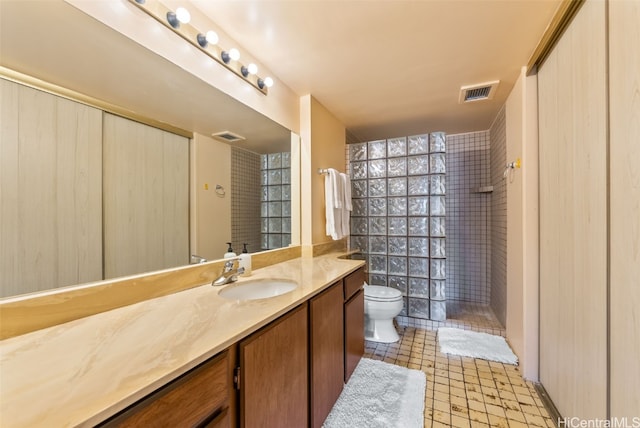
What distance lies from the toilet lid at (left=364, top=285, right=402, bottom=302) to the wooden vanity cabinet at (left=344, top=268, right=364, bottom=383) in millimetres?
415

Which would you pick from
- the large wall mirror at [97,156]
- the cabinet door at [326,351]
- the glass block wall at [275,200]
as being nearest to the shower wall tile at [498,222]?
the cabinet door at [326,351]

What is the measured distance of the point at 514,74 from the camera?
1812 millimetres

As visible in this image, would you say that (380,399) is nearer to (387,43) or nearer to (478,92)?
(387,43)

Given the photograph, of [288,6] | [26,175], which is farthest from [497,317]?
[26,175]

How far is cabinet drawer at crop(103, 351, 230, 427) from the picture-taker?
505 mm

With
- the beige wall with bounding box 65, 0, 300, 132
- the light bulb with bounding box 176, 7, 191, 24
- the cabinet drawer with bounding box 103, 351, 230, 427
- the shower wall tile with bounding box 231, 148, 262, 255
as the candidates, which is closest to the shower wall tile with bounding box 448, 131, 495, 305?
the beige wall with bounding box 65, 0, 300, 132

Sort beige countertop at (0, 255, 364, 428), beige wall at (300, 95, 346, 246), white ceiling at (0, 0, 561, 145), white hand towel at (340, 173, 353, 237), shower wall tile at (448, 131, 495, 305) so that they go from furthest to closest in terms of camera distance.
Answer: shower wall tile at (448, 131, 495, 305), white hand towel at (340, 173, 353, 237), beige wall at (300, 95, 346, 246), white ceiling at (0, 0, 561, 145), beige countertop at (0, 255, 364, 428)

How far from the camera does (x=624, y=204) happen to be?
0.84m

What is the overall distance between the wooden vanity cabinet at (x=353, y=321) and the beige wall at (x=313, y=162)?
0.58 m

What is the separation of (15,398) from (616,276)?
5.37 feet

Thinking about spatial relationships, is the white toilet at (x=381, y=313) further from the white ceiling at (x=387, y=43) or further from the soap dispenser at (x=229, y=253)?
the white ceiling at (x=387, y=43)

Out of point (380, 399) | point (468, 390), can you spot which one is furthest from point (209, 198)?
point (468, 390)

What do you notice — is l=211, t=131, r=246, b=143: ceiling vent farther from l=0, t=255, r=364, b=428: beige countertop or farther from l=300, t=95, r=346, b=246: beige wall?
l=0, t=255, r=364, b=428: beige countertop

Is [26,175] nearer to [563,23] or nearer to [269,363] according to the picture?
[269,363]
